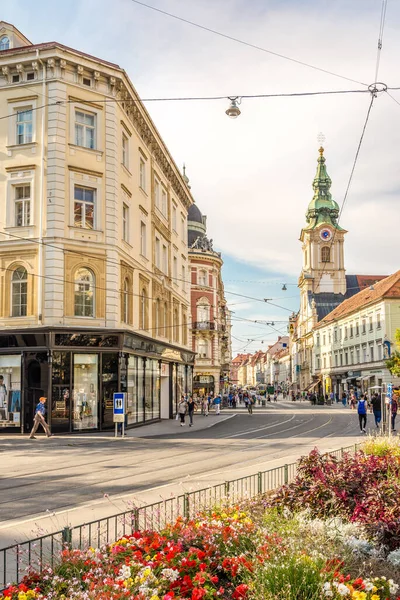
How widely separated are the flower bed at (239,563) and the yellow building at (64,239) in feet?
66.6

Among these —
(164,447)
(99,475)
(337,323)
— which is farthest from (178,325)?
(337,323)

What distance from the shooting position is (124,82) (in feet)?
95.3

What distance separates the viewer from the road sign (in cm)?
2481

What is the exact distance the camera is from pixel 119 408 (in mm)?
24984

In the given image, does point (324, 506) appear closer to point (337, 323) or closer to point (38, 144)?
point (38, 144)

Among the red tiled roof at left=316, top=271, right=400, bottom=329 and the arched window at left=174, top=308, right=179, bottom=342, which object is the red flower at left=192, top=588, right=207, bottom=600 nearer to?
the arched window at left=174, top=308, right=179, bottom=342

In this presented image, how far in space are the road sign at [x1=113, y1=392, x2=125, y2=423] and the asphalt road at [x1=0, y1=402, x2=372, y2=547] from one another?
2.88 feet

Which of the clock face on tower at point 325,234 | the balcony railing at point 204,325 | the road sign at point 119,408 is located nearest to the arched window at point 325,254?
the clock face on tower at point 325,234

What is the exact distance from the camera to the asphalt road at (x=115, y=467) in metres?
10.3

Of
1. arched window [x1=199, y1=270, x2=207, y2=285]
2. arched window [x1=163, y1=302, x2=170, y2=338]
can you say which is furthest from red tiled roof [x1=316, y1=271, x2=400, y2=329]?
arched window [x1=163, y1=302, x2=170, y2=338]

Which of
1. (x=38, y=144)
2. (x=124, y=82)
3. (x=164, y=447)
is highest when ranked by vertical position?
(x=124, y=82)

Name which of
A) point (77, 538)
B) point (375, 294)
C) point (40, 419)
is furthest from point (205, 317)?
point (77, 538)

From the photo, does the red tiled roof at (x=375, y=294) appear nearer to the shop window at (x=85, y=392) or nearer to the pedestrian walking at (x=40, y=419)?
the shop window at (x=85, y=392)

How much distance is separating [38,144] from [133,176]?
231 inches
